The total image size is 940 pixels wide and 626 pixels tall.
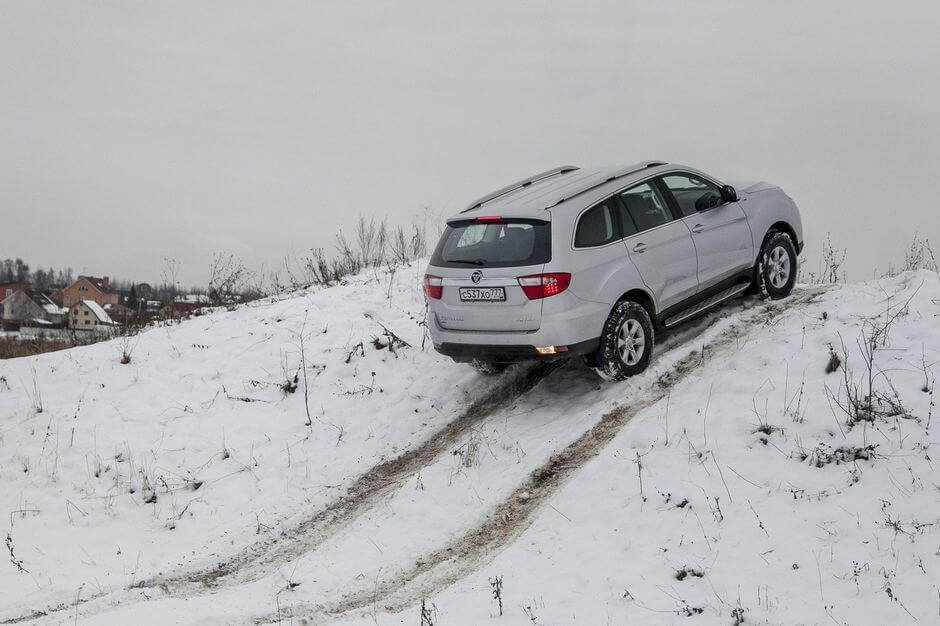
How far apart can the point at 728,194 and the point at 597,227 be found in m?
2.03

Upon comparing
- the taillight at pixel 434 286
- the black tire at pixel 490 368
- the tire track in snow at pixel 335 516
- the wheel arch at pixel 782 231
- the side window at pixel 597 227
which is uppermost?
the side window at pixel 597 227

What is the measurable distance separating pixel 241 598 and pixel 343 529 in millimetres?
1206

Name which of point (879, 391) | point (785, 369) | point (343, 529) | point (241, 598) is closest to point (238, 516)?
point (343, 529)

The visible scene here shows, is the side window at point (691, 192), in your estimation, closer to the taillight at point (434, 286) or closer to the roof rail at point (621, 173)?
the roof rail at point (621, 173)

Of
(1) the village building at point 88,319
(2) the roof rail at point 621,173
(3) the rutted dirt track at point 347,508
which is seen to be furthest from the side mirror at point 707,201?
(1) the village building at point 88,319

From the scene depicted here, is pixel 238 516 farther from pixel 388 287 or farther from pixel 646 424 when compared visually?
pixel 388 287

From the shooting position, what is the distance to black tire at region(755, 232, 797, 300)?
9352mm

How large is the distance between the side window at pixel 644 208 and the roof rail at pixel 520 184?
3.83ft

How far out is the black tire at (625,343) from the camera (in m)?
7.60

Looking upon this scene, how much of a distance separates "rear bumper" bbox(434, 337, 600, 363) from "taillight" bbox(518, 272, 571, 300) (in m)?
0.50

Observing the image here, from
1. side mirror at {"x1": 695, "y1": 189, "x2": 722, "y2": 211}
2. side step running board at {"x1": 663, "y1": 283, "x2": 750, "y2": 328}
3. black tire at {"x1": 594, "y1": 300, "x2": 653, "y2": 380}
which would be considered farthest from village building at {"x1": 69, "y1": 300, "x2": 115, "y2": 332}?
side mirror at {"x1": 695, "y1": 189, "x2": 722, "y2": 211}

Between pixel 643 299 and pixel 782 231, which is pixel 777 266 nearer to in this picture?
pixel 782 231

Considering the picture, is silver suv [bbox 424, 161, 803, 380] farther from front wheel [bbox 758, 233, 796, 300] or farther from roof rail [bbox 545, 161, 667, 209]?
front wheel [bbox 758, 233, 796, 300]

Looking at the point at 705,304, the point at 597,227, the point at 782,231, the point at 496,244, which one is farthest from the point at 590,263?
the point at 782,231
